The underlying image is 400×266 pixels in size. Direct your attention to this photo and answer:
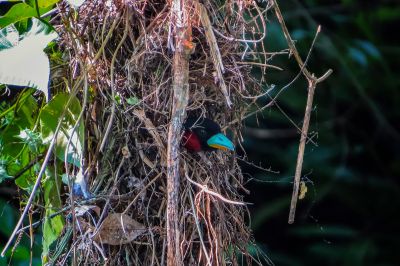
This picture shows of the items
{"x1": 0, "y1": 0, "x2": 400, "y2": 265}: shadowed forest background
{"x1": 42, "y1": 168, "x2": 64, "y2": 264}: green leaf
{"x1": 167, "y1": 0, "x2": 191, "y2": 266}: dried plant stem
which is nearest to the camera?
{"x1": 167, "y1": 0, "x2": 191, "y2": 266}: dried plant stem

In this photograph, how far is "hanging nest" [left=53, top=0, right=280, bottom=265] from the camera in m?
2.02

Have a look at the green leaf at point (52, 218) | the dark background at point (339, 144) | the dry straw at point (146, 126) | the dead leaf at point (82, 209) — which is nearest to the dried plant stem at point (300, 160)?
the dry straw at point (146, 126)

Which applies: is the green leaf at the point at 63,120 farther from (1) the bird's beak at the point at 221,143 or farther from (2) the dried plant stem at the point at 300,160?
(2) the dried plant stem at the point at 300,160

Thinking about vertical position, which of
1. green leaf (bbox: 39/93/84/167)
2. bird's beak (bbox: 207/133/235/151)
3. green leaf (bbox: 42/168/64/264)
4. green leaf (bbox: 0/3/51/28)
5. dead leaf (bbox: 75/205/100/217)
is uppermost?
green leaf (bbox: 0/3/51/28)

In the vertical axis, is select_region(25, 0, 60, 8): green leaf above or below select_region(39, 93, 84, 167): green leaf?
above

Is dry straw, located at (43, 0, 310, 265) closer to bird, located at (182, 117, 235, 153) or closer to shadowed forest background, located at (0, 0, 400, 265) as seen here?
bird, located at (182, 117, 235, 153)

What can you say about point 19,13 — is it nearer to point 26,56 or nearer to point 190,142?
point 26,56

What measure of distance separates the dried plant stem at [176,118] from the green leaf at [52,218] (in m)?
0.34

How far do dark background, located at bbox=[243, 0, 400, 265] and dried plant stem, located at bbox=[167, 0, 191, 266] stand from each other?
4.05 feet

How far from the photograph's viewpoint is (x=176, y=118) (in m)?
1.93

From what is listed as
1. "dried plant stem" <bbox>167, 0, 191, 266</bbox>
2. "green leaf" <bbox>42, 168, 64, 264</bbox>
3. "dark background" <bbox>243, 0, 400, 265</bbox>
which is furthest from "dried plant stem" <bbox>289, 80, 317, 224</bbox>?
"dark background" <bbox>243, 0, 400, 265</bbox>

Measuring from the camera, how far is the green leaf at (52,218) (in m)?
2.14

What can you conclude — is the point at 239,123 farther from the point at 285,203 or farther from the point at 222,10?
the point at 285,203

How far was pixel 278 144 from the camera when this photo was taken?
3516 mm
